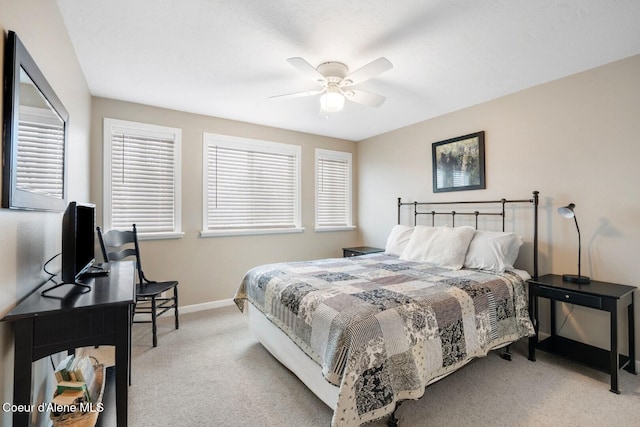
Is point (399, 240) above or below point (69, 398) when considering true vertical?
above

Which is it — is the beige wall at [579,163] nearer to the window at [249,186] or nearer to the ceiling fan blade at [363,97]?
the ceiling fan blade at [363,97]

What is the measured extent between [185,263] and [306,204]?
6.23 ft

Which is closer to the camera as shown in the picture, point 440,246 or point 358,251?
point 440,246

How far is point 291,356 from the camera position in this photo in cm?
213

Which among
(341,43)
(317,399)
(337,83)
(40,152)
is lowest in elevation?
(317,399)

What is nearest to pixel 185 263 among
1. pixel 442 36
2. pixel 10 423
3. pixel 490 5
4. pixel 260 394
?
pixel 260 394

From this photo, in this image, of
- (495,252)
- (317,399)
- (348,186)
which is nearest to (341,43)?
(495,252)

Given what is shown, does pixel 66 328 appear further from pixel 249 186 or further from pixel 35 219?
pixel 249 186

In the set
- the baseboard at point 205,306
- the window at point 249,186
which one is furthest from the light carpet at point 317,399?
the window at point 249,186

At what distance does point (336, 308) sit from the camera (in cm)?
175

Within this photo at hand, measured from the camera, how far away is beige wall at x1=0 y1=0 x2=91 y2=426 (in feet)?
3.71

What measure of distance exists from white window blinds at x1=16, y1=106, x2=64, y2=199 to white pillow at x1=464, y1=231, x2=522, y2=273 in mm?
3231

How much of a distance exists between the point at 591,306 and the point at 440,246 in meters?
1.21

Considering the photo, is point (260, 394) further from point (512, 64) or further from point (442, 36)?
point (512, 64)
